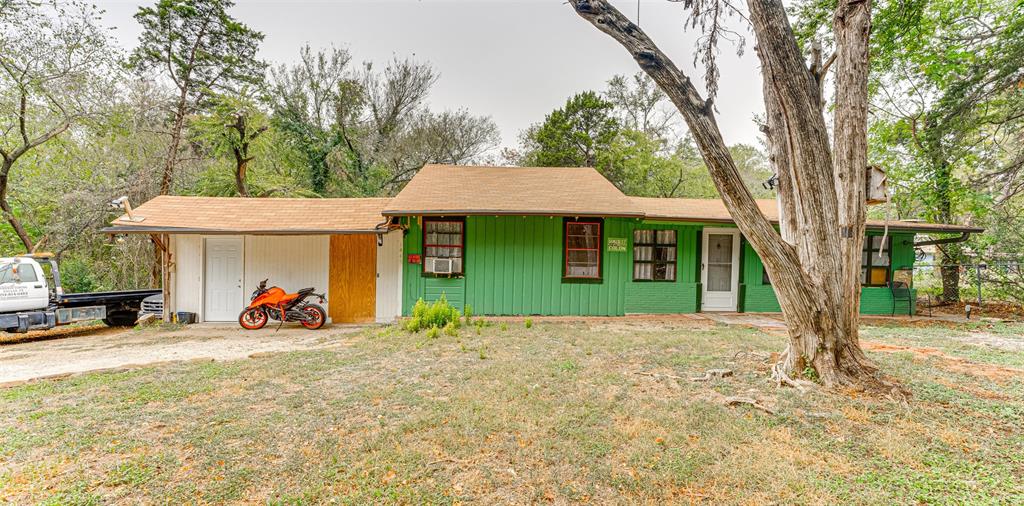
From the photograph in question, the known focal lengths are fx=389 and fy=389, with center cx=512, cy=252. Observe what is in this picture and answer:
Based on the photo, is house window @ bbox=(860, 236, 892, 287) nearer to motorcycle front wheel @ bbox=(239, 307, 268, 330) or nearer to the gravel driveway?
the gravel driveway

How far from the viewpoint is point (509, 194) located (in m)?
8.58

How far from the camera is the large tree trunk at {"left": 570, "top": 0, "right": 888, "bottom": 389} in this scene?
149 inches

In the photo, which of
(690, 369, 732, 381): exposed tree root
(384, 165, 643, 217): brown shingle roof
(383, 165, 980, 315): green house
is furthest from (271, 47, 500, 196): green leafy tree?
(690, 369, 732, 381): exposed tree root

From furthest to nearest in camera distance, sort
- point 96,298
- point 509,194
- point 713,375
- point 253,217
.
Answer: point 509,194, point 253,217, point 96,298, point 713,375

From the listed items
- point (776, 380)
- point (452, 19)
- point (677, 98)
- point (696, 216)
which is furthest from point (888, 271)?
point (452, 19)

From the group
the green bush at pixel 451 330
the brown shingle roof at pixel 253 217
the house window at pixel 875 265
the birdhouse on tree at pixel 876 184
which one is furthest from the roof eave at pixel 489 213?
the house window at pixel 875 265

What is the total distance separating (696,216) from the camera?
8438 mm

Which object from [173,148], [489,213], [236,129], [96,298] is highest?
[236,129]

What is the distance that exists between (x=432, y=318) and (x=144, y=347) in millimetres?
4531

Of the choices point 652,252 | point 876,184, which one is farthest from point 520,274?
point 876,184

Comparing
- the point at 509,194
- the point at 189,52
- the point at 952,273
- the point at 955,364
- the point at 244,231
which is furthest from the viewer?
the point at 189,52

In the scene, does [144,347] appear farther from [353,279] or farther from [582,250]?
[582,250]

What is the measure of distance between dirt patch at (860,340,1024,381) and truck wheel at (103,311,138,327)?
13948 millimetres

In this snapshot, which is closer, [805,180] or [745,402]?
[745,402]
